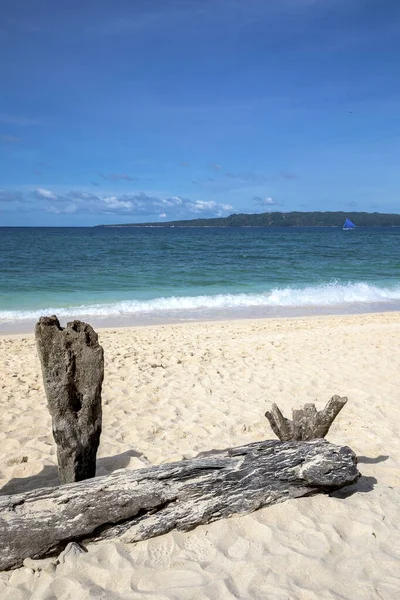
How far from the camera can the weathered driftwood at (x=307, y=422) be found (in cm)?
455

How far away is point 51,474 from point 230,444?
2014 mm

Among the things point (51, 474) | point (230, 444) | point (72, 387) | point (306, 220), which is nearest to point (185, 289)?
point (230, 444)

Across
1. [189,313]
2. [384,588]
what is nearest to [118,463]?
[384,588]

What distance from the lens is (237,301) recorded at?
69.5 ft

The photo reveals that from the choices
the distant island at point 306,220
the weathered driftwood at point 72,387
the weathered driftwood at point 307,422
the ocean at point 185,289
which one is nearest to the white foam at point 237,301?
the ocean at point 185,289

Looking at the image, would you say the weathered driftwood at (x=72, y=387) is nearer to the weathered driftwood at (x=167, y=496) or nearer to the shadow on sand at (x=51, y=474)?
the weathered driftwood at (x=167, y=496)

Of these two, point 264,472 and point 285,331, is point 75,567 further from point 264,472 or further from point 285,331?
point 285,331

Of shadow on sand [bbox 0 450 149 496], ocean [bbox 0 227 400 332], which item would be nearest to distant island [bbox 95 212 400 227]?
ocean [bbox 0 227 400 332]

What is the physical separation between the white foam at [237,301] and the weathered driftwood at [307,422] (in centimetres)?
1379

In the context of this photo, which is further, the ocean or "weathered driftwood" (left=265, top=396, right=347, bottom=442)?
the ocean

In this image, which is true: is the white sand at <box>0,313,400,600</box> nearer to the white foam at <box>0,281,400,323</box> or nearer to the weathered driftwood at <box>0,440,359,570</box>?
the weathered driftwood at <box>0,440,359,570</box>

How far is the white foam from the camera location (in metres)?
18.1

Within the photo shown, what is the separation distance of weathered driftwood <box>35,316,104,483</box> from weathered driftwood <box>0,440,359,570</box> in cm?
56

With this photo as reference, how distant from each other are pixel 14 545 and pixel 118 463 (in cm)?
203
